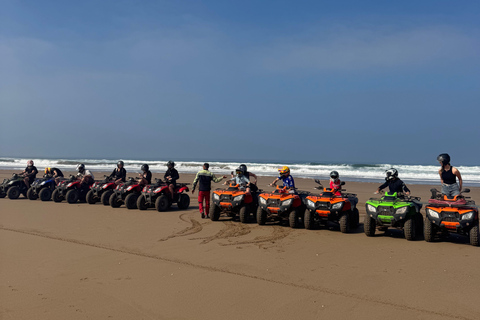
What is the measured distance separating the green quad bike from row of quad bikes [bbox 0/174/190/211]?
266 inches

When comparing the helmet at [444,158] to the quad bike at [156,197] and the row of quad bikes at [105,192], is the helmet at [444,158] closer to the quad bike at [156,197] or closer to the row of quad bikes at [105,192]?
the row of quad bikes at [105,192]

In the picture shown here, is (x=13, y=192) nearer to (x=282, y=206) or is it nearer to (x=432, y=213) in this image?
(x=282, y=206)

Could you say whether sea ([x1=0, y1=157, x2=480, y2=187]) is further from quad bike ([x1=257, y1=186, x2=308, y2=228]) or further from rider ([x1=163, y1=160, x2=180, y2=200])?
quad bike ([x1=257, y1=186, x2=308, y2=228])

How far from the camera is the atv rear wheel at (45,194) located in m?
15.6

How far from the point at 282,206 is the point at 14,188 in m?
12.1

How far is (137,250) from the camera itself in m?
7.73

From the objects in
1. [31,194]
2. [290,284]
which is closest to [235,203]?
[290,284]

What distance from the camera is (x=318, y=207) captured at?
984cm

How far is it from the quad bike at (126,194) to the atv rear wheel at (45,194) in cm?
362

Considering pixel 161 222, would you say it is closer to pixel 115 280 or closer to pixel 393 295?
pixel 115 280

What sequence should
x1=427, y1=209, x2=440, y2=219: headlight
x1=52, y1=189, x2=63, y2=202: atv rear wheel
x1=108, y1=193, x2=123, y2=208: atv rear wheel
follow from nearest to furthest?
1. x1=427, y1=209, x2=440, y2=219: headlight
2. x1=108, y1=193, x2=123, y2=208: atv rear wheel
3. x1=52, y1=189, x2=63, y2=202: atv rear wheel

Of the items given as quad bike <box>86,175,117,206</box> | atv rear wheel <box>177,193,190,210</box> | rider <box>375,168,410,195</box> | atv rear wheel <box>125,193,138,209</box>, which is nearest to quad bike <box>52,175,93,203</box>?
quad bike <box>86,175,117,206</box>

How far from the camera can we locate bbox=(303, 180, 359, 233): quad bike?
31.9ft

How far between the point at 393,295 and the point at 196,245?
13.7 ft
